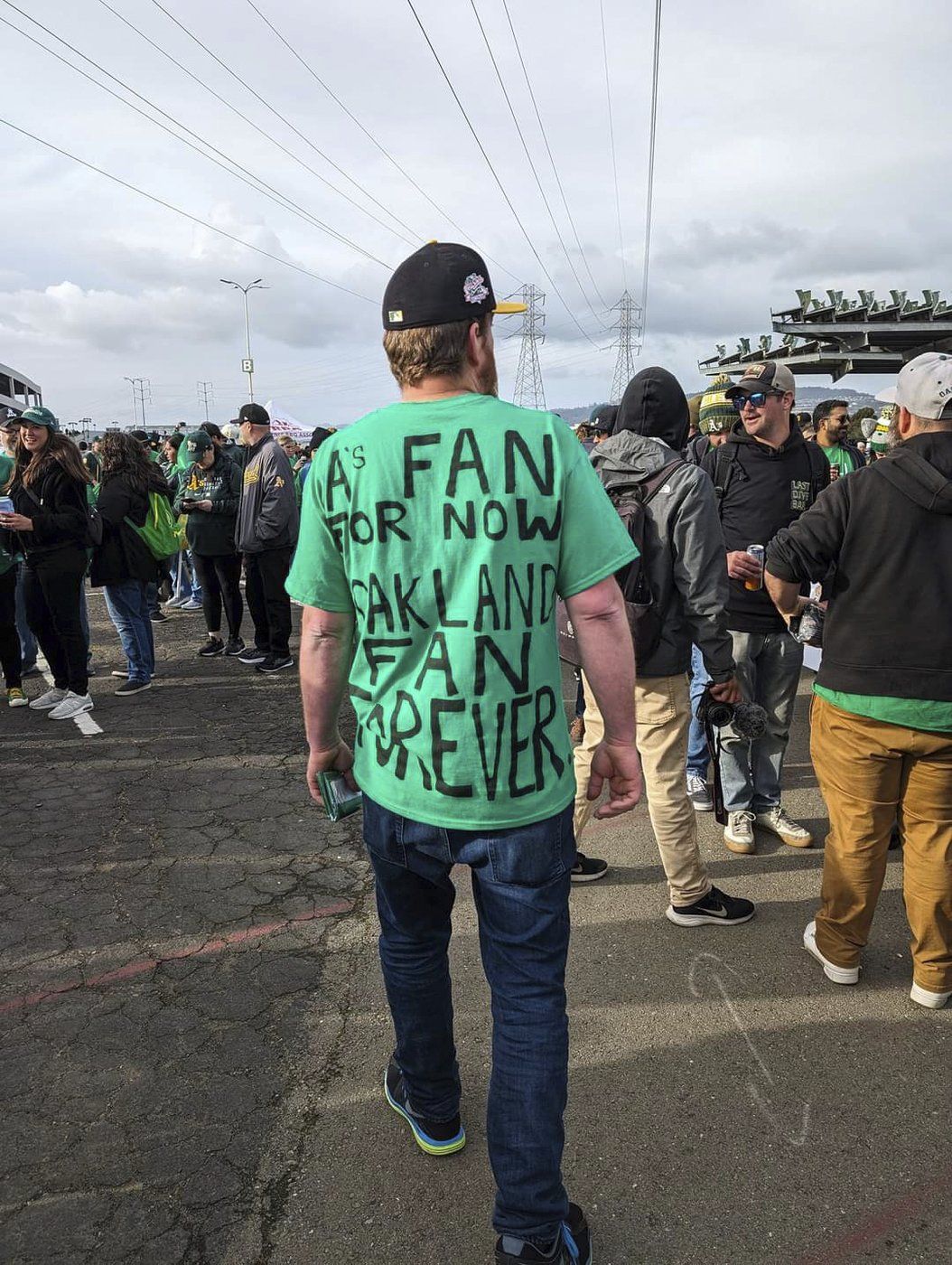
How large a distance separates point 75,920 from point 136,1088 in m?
1.12

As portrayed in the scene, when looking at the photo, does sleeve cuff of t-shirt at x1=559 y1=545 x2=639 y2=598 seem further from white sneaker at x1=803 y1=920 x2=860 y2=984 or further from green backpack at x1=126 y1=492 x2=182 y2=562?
green backpack at x1=126 y1=492 x2=182 y2=562

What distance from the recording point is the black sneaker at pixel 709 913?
3.25 metres

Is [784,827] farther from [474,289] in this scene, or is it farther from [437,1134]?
[474,289]

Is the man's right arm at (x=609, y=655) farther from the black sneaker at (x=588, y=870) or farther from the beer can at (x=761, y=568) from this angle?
the black sneaker at (x=588, y=870)

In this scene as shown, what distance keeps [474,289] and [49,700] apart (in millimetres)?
5808

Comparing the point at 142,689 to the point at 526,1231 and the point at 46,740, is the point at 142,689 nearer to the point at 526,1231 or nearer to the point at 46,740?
the point at 46,740

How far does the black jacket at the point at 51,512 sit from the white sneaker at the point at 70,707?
1.04 m

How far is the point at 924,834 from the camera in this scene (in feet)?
8.95

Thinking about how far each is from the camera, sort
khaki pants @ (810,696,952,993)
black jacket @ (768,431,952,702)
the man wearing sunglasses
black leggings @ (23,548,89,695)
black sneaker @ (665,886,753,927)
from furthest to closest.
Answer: black leggings @ (23,548,89,695) → the man wearing sunglasses → black sneaker @ (665,886,753,927) → khaki pants @ (810,696,952,993) → black jacket @ (768,431,952,702)

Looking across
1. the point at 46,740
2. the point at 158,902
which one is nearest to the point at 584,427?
the point at 46,740

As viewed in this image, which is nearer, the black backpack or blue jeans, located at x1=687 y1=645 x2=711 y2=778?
the black backpack

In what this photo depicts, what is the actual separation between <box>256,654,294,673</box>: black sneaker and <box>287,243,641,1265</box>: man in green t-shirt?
568cm

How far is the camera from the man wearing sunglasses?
376 centimetres

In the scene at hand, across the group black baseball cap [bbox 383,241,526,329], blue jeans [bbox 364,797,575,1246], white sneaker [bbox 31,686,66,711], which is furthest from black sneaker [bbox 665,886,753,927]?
white sneaker [bbox 31,686,66,711]
